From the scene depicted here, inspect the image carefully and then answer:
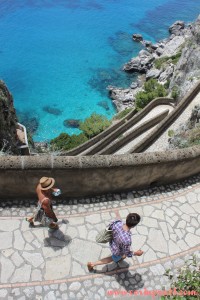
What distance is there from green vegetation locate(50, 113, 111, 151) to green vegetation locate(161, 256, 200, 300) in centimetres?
2601

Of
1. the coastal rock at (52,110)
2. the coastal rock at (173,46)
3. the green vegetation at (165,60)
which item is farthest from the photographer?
the coastal rock at (173,46)

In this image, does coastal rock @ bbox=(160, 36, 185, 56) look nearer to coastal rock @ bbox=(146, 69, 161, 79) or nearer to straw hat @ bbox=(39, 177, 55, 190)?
coastal rock @ bbox=(146, 69, 161, 79)

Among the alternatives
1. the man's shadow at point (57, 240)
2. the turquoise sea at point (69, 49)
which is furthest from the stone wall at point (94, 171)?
the turquoise sea at point (69, 49)

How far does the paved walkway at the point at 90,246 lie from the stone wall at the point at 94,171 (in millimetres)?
335

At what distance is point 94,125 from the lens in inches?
1486

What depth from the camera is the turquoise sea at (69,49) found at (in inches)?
1791

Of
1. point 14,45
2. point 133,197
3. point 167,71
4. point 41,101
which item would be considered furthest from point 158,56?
point 133,197

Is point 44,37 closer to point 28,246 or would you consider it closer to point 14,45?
point 14,45

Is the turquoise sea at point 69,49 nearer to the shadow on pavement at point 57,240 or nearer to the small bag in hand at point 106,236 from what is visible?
the shadow on pavement at point 57,240

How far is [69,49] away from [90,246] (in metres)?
56.6

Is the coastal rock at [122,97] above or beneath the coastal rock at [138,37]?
beneath

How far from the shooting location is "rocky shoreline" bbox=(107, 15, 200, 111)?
1351 inches

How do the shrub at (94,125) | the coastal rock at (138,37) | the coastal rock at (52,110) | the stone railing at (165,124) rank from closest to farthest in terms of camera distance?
the stone railing at (165,124)
the shrub at (94,125)
the coastal rock at (52,110)
the coastal rock at (138,37)

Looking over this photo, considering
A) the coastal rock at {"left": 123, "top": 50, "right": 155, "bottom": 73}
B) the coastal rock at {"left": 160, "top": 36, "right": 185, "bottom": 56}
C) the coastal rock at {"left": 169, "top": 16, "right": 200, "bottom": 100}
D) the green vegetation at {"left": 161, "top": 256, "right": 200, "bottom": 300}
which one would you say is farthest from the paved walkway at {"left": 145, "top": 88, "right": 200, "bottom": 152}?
the coastal rock at {"left": 160, "top": 36, "right": 185, "bottom": 56}
